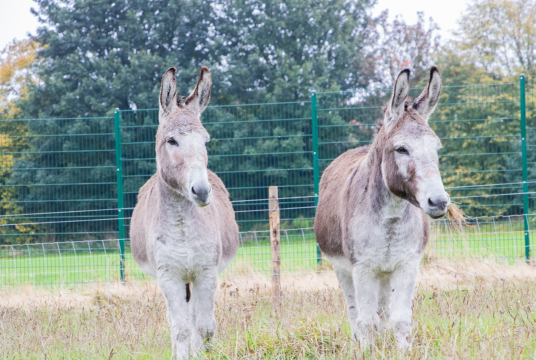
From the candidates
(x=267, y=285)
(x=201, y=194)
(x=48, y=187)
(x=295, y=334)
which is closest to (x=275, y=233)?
(x=267, y=285)

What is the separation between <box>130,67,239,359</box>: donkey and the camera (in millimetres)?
3936

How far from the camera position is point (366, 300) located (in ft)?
12.4

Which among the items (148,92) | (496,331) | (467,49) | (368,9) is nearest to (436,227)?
(496,331)

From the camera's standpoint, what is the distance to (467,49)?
24.5m

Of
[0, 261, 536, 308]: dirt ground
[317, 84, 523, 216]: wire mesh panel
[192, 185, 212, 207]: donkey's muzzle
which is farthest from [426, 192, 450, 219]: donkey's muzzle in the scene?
[317, 84, 523, 216]: wire mesh panel

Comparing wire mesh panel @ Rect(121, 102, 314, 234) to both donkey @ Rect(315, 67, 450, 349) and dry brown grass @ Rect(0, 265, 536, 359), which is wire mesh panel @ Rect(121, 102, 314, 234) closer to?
dry brown grass @ Rect(0, 265, 536, 359)

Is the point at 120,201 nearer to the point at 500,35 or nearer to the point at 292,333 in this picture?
Answer: the point at 292,333

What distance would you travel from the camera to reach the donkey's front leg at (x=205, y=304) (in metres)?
4.12

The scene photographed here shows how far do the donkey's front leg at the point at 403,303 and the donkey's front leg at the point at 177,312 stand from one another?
150 cm

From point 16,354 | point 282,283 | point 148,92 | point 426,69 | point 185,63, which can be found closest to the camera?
point 16,354

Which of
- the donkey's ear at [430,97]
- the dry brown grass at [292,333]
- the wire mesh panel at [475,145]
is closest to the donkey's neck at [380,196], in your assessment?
the donkey's ear at [430,97]

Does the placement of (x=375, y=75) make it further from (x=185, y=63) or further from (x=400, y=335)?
(x=400, y=335)

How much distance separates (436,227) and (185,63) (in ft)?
54.6

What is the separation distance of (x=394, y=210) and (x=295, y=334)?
114 centimetres
